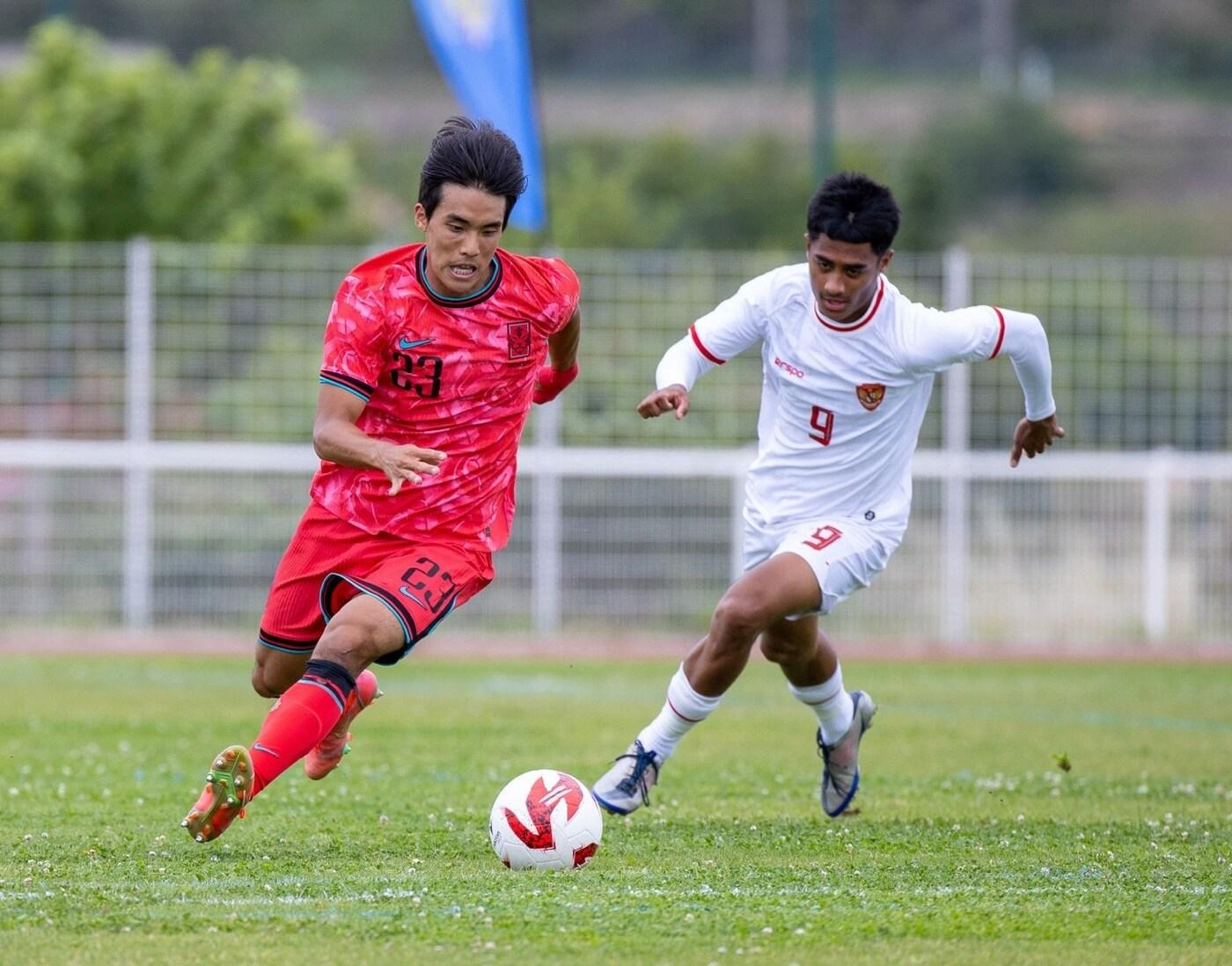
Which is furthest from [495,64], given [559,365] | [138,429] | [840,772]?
[840,772]

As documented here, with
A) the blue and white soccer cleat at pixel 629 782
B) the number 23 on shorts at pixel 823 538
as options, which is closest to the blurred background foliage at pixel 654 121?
the number 23 on shorts at pixel 823 538

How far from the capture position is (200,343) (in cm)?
1664

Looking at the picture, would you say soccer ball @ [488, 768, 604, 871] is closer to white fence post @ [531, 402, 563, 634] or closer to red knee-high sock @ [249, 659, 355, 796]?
red knee-high sock @ [249, 659, 355, 796]

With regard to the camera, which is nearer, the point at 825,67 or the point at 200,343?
the point at 200,343

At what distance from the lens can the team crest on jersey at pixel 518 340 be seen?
20.4 feet

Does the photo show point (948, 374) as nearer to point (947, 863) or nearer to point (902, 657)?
point (902, 657)

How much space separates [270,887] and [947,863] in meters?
2.07

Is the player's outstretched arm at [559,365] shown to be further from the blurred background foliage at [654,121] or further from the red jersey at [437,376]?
the blurred background foliage at [654,121]

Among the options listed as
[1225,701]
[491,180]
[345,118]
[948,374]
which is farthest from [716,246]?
[491,180]

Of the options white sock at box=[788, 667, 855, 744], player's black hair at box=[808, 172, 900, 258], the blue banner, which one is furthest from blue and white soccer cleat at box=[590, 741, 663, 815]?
the blue banner

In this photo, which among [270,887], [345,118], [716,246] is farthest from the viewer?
[345,118]

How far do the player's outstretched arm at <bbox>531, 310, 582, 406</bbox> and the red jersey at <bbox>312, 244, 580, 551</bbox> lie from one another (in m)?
0.21

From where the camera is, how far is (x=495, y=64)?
16719 millimetres

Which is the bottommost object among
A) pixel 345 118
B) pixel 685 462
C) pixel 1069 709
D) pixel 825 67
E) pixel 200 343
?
pixel 1069 709
